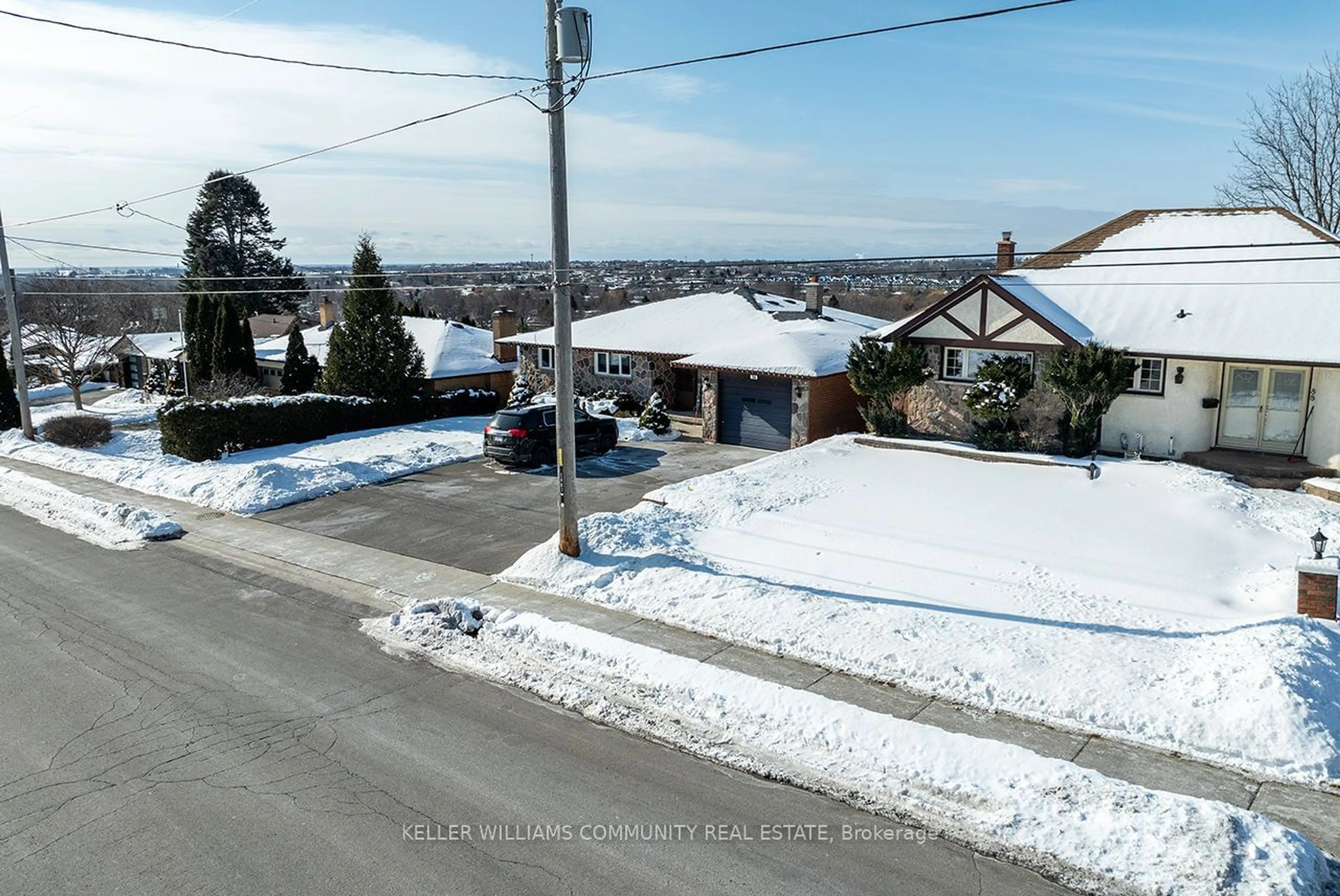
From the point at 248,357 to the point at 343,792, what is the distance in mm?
34838

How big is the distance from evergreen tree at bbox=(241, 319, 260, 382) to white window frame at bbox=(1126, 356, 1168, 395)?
3303 centimetres

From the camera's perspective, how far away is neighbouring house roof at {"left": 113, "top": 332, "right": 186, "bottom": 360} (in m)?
51.2

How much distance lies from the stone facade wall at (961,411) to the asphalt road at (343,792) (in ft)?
51.0

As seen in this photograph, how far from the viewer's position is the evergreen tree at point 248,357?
3769 centimetres

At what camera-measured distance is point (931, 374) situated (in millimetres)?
22531

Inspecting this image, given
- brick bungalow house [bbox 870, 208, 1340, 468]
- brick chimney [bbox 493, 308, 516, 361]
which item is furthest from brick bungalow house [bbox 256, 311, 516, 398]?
brick bungalow house [bbox 870, 208, 1340, 468]

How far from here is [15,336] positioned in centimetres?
2850

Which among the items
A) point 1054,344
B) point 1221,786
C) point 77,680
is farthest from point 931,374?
point 77,680

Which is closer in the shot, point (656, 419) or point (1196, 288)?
point (1196, 288)

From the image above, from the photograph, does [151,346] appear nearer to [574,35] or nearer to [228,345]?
[228,345]

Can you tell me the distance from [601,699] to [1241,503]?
1310 centimetres

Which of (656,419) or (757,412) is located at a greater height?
(757,412)

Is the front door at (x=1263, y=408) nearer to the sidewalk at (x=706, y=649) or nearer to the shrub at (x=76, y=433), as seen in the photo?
the sidewalk at (x=706, y=649)

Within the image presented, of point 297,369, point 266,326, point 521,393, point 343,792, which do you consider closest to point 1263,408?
point 343,792
